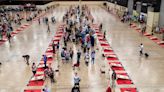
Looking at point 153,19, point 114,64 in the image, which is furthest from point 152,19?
point 114,64

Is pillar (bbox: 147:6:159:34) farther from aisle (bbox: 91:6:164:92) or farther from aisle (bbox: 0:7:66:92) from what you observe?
aisle (bbox: 0:7:66:92)

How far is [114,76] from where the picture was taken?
1600cm

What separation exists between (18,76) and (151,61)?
1145 centimetres

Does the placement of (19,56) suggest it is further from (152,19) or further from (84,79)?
(152,19)

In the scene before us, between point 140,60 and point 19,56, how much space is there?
11.3m

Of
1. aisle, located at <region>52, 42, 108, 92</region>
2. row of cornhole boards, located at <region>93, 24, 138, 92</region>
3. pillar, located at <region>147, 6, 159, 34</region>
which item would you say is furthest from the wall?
aisle, located at <region>52, 42, 108, 92</region>

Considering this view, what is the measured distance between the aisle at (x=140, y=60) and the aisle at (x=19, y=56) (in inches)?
309

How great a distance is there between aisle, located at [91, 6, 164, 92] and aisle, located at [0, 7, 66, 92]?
7860mm

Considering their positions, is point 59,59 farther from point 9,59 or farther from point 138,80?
point 138,80

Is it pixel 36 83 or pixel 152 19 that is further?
pixel 152 19

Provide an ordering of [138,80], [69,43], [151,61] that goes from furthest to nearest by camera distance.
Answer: [69,43] → [151,61] → [138,80]

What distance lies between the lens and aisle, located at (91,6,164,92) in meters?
16.5

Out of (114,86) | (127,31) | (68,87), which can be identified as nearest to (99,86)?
(114,86)

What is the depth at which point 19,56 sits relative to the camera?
22531 mm
